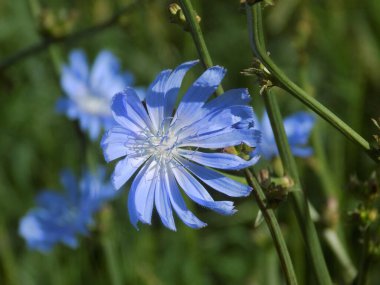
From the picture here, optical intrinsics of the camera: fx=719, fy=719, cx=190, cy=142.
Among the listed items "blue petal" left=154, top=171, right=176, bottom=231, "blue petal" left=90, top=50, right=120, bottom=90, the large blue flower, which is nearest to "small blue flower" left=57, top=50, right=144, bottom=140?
"blue petal" left=90, top=50, right=120, bottom=90

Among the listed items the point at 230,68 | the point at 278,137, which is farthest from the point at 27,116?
the point at 278,137

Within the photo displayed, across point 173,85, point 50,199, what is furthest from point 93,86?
point 173,85

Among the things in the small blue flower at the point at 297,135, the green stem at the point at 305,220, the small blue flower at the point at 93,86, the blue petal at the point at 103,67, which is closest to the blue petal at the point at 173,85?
the green stem at the point at 305,220

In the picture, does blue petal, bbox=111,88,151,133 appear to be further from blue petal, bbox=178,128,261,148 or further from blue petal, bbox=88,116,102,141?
blue petal, bbox=88,116,102,141

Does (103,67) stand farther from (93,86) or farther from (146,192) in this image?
(146,192)

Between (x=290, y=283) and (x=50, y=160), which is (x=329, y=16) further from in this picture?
(x=290, y=283)

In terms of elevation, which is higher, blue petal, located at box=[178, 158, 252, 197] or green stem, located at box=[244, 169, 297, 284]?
blue petal, located at box=[178, 158, 252, 197]
